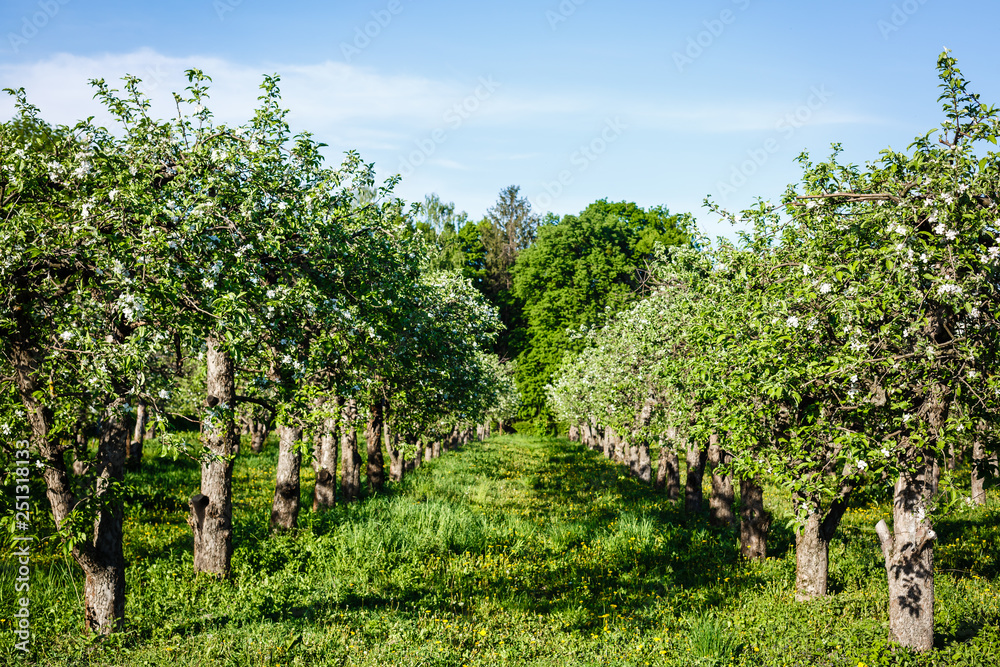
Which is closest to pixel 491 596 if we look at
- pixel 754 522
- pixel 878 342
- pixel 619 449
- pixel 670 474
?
pixel 754 522

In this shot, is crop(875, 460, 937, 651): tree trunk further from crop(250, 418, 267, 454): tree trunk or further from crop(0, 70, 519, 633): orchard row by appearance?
crop(250, 418, 267, 454): tree trunk

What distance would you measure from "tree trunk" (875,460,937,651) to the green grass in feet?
1.16

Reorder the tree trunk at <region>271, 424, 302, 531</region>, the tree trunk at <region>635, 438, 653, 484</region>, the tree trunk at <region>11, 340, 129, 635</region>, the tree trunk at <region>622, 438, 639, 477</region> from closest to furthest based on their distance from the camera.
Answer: the tree trunk at <region>11, 340, 129, 635</region> < the tree trunk at <region>271, 424, 302, 531</region> < the tree trunk at <region>635, 438, 653, 484</region> < the tree trunk at <region>622, 438, 639, 477</region>

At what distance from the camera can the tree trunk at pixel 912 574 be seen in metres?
9.29

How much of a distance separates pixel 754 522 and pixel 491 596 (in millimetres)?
7549

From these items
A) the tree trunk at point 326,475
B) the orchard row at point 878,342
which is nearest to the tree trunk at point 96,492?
the orchard row at point 878,342

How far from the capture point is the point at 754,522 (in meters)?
15.3

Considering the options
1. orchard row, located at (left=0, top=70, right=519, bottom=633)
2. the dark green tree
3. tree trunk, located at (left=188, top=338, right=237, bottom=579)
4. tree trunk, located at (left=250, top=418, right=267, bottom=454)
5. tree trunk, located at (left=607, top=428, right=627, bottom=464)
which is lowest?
tree trunk, located at (left=607, top=428, right=627, bottom=464)

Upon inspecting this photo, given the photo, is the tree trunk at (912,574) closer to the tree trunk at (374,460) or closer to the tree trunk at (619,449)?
the tree trunk at (374,460)

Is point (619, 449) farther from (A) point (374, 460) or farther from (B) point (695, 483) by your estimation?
(A) point (374, 460)

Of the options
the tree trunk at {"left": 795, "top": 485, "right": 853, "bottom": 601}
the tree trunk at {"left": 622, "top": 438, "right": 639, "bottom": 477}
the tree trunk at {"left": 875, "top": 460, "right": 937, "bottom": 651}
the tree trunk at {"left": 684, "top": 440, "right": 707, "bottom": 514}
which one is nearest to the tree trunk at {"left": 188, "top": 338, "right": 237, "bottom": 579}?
the tree trunk at {"left": 795, "top": 485, "right": 853, "bottom": 601}

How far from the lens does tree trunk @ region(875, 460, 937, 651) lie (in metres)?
9.29

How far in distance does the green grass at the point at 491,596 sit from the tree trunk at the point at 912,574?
1.16ft

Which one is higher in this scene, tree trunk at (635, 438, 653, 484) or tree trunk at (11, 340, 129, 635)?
tree trunk at (11, 340, 129, 635)
